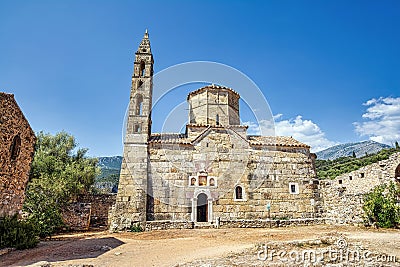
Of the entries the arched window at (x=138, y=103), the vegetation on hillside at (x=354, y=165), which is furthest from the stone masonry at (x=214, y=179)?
the vegetation on hillside at (x=354, y=165)

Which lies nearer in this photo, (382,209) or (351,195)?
(382,209)

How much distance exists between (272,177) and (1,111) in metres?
13.7

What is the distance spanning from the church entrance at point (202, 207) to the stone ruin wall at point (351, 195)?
7.12 metres

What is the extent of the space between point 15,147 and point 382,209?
596 inches

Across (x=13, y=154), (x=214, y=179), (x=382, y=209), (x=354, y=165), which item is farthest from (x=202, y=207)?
(x=354, y=165)

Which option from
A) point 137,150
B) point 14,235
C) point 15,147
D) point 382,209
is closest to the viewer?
point 14,235

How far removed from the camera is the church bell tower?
13.7 meters

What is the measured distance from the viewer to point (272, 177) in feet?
52.6

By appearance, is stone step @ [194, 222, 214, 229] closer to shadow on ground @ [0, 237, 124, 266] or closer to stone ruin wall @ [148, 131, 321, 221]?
stone ruin wall @ [148, 131, 321, 221]

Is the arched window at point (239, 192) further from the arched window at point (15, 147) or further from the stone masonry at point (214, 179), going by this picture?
the arched window at point (15, 147)

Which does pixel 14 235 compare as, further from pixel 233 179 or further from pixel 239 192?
pixel 239 192

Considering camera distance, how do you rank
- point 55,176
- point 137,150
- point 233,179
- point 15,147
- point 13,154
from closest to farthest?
point 13,154, point 15,147, point 137,150, point 233,179, point 55,176

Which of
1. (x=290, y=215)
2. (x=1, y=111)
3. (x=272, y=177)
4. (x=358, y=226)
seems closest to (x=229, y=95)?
(x=272, y=177)

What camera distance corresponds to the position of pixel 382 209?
37.7 ft
